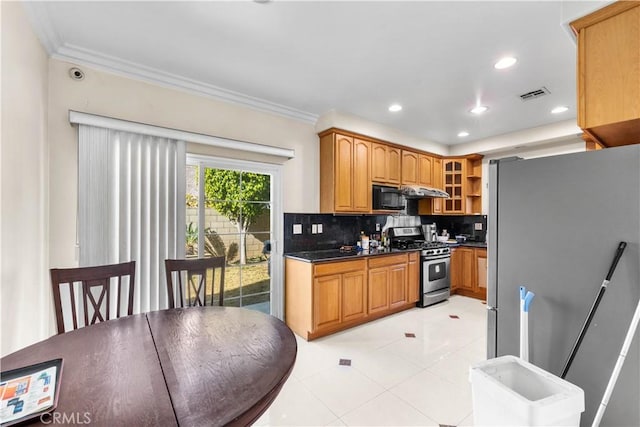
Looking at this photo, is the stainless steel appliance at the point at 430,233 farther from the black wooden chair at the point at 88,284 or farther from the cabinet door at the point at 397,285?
the black wooden chair at the point at 88,284

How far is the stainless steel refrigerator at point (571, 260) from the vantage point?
1.19m

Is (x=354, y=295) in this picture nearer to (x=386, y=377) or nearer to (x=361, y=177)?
(x=386, y=377)

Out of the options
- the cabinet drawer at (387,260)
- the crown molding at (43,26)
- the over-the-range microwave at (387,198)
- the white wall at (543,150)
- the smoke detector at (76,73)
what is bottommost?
the cabinet drawer at (387,260)

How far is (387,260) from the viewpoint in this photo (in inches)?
141

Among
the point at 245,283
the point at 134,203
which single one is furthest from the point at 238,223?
the point at 134,203

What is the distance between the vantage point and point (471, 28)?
1.86 metres

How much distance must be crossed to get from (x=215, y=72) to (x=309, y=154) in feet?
4.76

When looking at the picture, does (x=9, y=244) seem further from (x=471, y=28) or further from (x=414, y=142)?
(x=414, y=142)

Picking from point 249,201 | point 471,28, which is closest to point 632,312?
point 471,28

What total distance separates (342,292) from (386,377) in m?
1.04

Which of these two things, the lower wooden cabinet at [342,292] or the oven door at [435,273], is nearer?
the lower wooden cabinet at [342,292]

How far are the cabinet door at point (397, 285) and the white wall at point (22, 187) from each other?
336cm

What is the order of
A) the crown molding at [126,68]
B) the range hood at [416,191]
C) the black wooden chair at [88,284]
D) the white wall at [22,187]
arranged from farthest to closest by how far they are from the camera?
the range hood at [416,191] → the crown molding at [126,68] → the black wooden chair at [88,284] → the white wall at [22,187]

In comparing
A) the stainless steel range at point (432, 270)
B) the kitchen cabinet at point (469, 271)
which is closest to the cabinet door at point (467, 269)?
the kitchen cabinet at point (469, 271)
